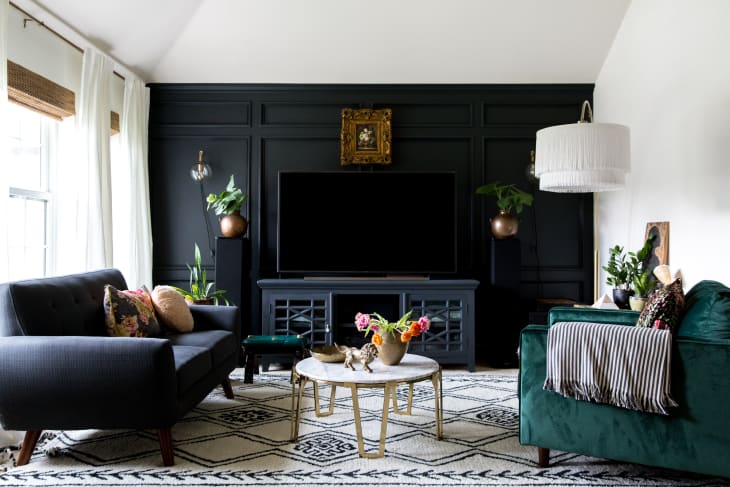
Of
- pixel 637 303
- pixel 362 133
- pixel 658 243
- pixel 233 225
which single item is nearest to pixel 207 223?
pixel 233 225

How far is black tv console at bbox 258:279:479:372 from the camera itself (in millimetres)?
4625

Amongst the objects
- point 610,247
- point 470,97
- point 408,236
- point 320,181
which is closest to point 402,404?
point 408,236

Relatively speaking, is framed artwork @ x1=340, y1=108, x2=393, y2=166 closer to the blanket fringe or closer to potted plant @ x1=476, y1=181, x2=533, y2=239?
potted plant @ x1=476, y1=181, x2=533, y2=239

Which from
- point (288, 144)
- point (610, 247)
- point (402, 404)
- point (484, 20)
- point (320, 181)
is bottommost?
point (402, 404)

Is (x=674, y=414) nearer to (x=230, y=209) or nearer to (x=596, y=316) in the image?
(x=596, y=316)

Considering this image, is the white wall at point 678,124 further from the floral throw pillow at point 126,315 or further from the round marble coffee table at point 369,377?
the floral throw pillow at point 126,315

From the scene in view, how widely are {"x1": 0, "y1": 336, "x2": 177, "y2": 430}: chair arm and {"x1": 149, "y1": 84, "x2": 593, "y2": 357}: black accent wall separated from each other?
2721 millimetres

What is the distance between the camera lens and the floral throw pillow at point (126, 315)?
3051mm

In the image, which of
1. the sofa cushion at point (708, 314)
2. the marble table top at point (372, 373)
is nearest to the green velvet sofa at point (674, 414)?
the sofa cushion at point (708, 314)

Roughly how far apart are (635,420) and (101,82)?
3.84 m

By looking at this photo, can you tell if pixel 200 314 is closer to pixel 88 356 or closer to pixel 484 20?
pixel 88 356

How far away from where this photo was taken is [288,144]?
5242 mm

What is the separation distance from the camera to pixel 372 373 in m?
2.72

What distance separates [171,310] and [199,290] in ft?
4.46
